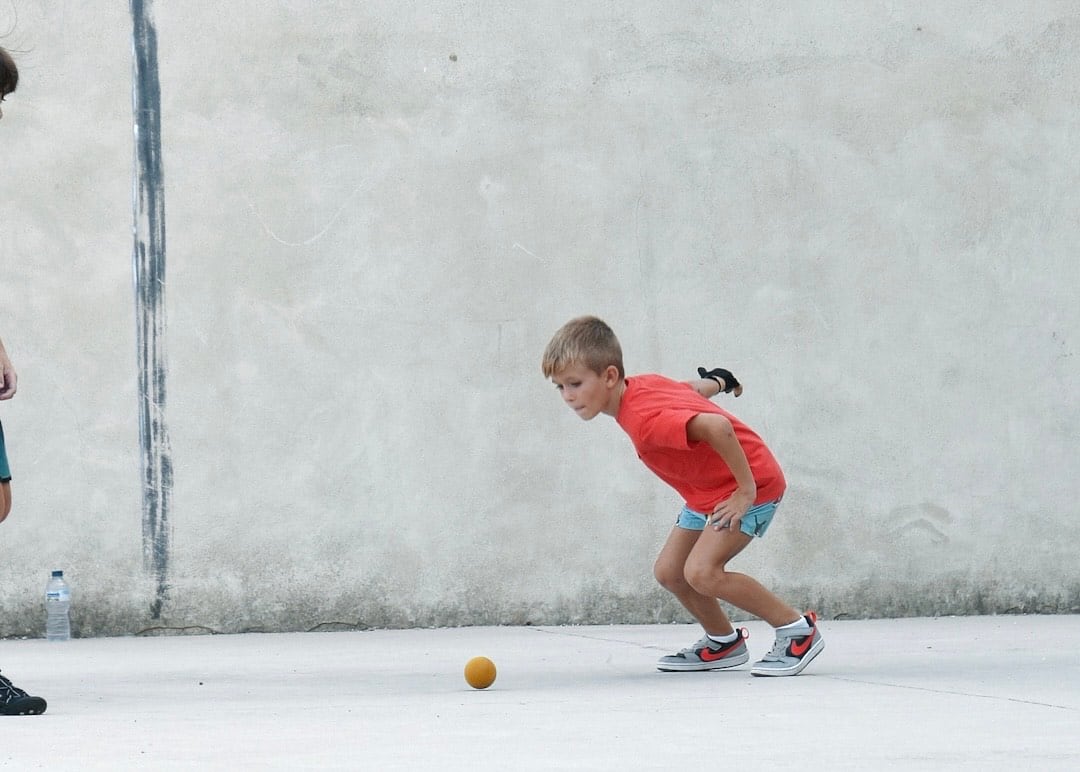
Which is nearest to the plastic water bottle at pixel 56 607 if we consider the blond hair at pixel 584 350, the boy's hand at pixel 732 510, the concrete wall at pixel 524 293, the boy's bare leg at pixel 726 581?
the concrete wall at pixel 524 293

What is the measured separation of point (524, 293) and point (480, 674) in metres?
2.59

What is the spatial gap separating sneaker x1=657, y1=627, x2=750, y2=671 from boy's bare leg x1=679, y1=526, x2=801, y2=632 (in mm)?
282

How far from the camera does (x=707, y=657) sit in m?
4.98

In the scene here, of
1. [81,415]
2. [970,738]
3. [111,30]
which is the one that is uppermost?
[111,30]

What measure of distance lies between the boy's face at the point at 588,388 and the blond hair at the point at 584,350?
0.02 m

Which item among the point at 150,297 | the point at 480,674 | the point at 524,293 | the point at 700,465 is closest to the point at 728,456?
the point at 700,465

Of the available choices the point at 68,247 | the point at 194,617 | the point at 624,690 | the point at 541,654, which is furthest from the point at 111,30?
the point at 624,690

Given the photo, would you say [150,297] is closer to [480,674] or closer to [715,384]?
[715,384]

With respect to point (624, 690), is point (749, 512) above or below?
above

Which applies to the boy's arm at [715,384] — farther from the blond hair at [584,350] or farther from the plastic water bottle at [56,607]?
the plastic water bottle at [56,607]

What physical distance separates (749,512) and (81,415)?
3.03 m

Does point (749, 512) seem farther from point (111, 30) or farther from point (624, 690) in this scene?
point (111, 30)

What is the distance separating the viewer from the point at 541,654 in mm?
5602

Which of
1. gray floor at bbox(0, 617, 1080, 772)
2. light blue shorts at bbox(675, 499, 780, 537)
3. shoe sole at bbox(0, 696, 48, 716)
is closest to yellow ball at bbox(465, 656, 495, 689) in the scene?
gray floor at bbox(0, 617, 1080, 772)
